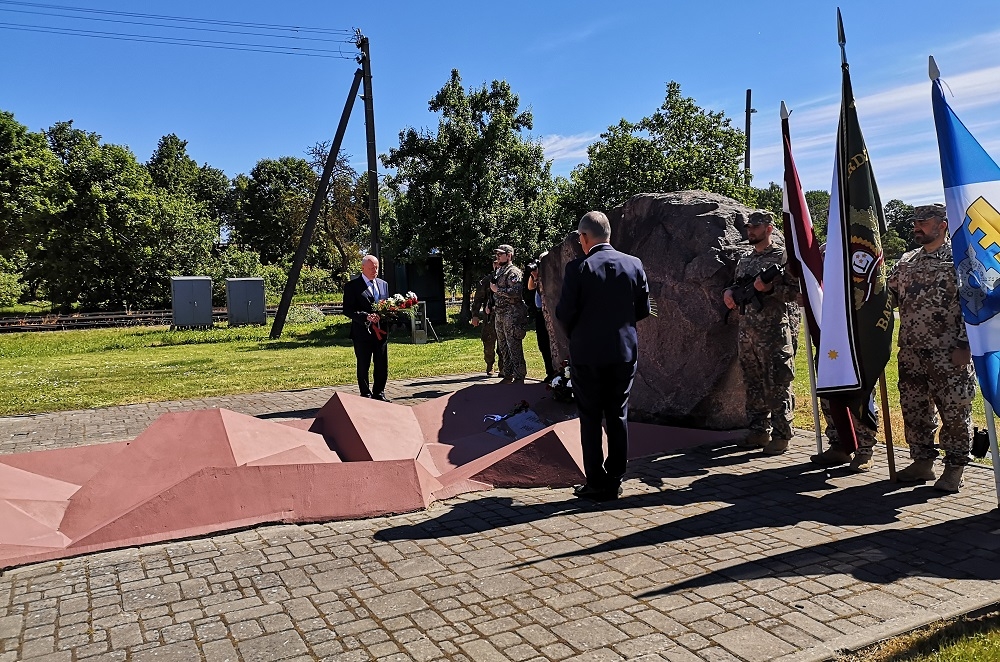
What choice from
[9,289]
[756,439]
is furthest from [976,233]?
[9,289]

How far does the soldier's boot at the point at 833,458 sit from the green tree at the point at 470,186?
19.4 meters

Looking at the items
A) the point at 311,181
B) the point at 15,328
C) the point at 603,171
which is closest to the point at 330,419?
the point at 603,171

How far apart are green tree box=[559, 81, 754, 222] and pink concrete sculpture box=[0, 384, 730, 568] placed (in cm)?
1912

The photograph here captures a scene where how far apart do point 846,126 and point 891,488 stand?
2.67m

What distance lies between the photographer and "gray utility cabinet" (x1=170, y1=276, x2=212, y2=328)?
27.5 m

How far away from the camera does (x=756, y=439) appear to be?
22.6ft

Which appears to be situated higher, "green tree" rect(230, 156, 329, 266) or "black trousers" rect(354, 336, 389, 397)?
"green tree" rect(230, 156, 329, 266)

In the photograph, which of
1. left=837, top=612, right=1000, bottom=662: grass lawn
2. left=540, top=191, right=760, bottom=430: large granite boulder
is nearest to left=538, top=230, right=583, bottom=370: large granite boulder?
left=540, top=191, right=760, bottom=430: large granite boulder

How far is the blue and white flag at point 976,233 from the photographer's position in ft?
15.6

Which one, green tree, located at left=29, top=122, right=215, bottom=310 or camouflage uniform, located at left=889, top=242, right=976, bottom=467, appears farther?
green tree, located at left=29, top=122, right=215, bottom=310

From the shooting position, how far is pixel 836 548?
442 centimetres

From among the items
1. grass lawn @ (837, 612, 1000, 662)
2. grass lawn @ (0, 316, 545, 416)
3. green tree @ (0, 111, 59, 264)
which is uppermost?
green tree @ (0, 111, 59, 264)

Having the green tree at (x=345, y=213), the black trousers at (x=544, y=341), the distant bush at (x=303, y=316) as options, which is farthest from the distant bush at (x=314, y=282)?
the black trousers at (x=544, y=341)

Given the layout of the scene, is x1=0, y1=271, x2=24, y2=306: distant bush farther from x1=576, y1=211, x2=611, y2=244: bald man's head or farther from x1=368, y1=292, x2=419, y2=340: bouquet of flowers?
x1=576, y1=211, x2=611, y2=244: bald man's head
